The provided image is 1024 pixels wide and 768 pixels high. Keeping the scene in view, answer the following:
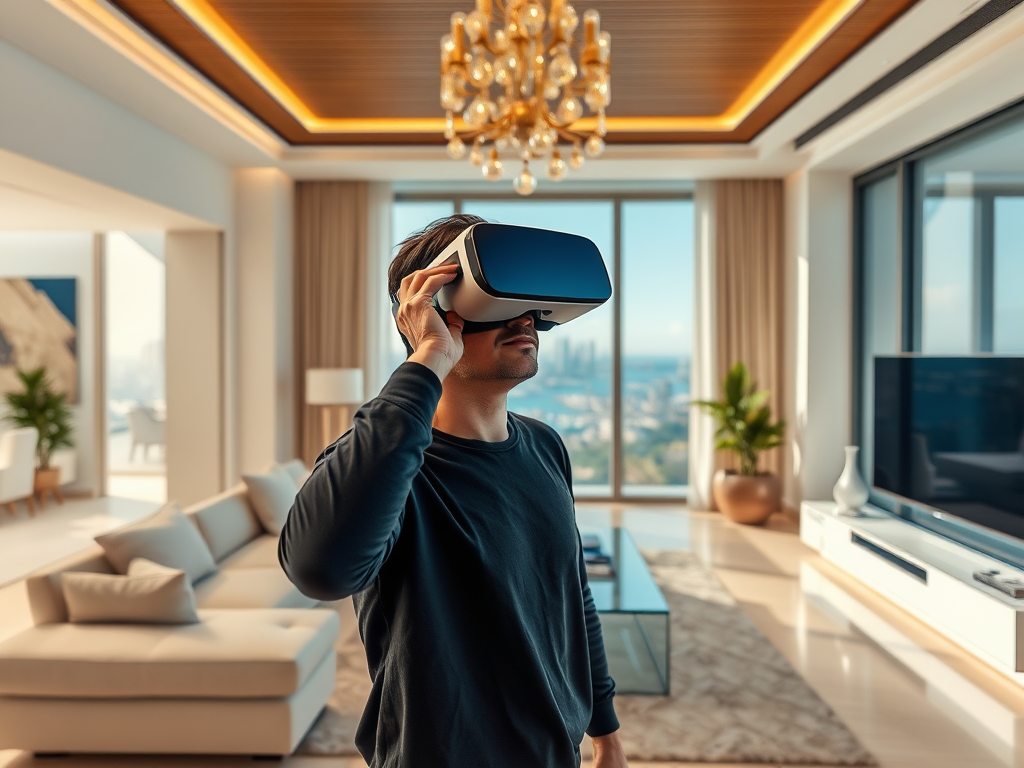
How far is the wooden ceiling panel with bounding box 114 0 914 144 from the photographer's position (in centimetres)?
333

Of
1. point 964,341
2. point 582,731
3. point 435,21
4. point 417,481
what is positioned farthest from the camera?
point 964,341

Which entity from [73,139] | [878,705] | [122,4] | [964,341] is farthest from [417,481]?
[964,341]

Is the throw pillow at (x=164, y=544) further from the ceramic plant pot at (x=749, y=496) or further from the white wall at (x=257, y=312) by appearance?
the ceramic plant pot at (x=749, y=496)

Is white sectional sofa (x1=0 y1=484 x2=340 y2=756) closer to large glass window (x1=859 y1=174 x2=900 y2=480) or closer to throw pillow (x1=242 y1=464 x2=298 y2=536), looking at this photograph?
throw pillow (x1=242 y1=464 x2=298 y2=536)

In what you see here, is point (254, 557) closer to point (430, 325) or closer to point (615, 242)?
point (430, 325)

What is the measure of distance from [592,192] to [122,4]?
153 inches

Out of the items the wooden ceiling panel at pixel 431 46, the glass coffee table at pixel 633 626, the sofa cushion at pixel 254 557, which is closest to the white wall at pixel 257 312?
the wooden ceiling panel at pixel 431 46

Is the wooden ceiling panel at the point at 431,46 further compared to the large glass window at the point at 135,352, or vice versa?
the large glass window at the point at 135,352

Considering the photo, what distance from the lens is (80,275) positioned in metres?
6.34

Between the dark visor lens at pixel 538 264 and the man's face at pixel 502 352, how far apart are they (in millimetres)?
109

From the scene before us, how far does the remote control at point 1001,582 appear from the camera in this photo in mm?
2932

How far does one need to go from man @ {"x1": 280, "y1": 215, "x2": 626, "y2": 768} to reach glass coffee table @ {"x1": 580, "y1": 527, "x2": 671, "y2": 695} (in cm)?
163

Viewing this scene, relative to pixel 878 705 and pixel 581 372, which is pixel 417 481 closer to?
pixel 878 705

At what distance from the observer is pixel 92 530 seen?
209 inches
